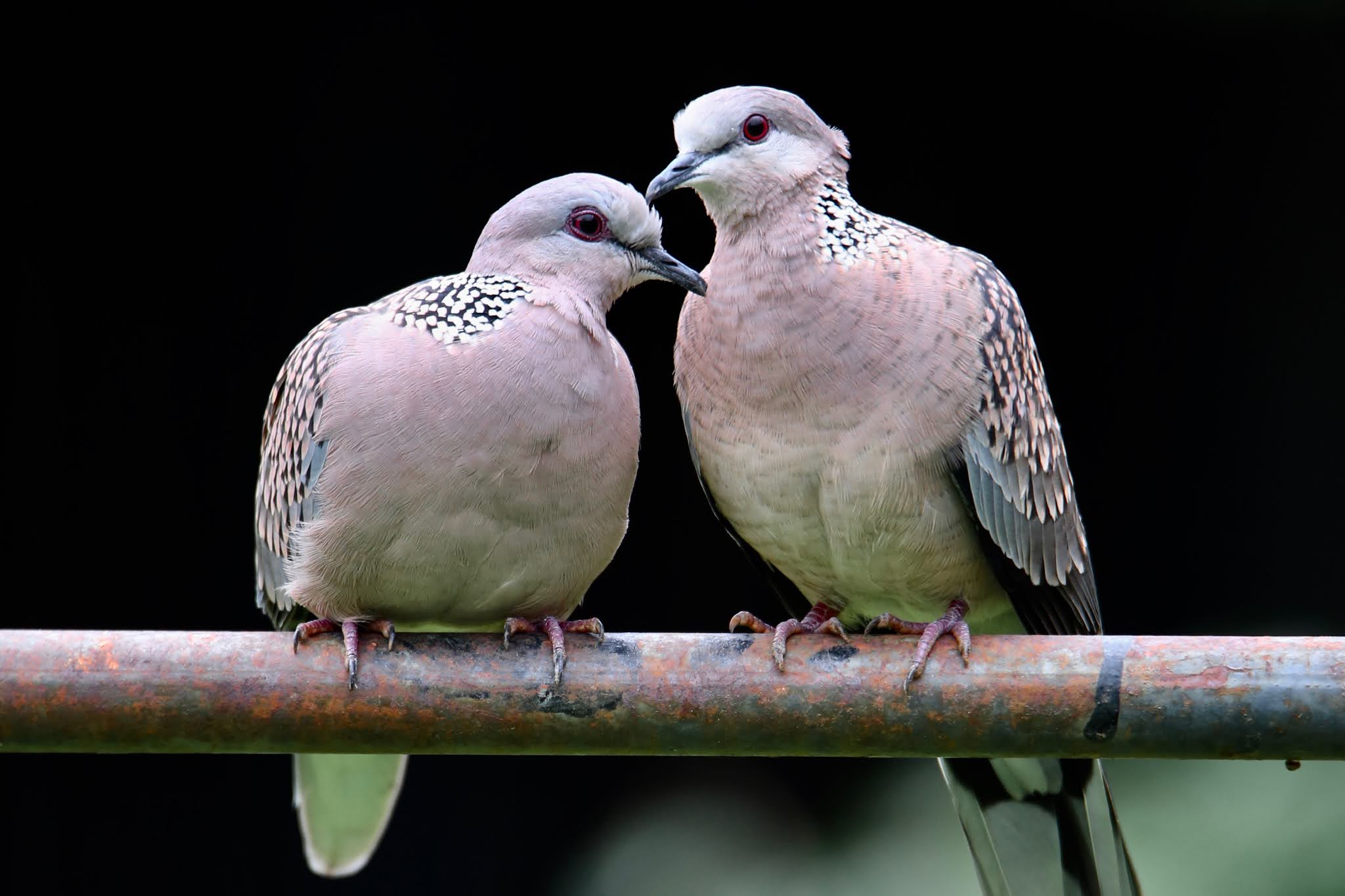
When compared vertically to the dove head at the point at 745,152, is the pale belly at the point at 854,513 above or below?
below

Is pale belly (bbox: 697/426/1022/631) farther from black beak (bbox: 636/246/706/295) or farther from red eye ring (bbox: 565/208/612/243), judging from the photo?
red eye ring (bbox: 565/208/612/243)

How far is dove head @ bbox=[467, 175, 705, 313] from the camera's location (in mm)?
2221

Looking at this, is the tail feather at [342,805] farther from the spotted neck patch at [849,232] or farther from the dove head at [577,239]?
the spotted neck patch at [849,232]

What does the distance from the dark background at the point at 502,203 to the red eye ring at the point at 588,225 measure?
1526 millimetres

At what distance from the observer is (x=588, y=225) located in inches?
88.0

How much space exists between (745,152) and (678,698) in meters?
0.90

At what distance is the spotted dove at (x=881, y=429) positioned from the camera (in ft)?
6.99

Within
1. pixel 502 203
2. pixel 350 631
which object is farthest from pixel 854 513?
pixel 502 203

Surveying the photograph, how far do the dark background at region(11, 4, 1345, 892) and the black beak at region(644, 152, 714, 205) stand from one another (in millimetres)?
1445

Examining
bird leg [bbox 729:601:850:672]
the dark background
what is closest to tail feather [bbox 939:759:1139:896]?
bird leg [bbox 729:601:850:672]

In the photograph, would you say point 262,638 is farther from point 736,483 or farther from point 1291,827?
point 1291,827

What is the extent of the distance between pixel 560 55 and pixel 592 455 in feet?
6.17

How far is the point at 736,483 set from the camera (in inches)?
87.0

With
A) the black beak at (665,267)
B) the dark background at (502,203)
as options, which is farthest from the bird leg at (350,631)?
the dark background at (502,203)
